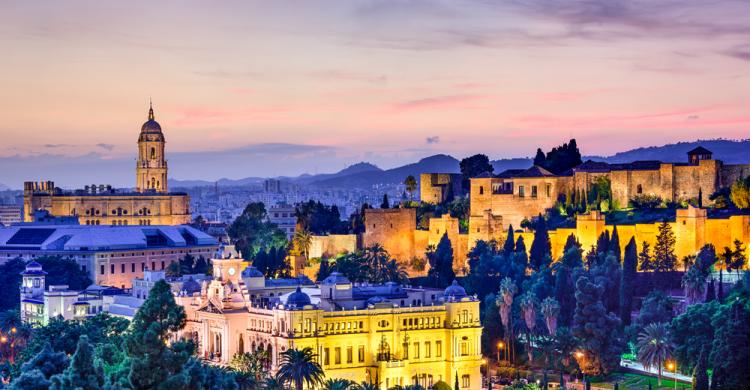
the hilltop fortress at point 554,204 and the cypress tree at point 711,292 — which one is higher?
the hilltop fortress at point 554,204

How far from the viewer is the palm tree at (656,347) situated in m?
64.9

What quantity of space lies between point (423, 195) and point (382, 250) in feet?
41.5

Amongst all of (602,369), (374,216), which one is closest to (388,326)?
(602,369)

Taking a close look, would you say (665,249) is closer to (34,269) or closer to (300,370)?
(300,370)

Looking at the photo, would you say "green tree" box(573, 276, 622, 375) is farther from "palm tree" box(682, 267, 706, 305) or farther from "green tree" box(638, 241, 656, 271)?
"green tree" box(638, 241, 656, 271)

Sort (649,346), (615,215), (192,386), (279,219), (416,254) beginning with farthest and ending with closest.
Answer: (279,219), (416,254), (615,215), (649,346), (192,386)

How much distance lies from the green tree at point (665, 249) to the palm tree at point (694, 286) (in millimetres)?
6002

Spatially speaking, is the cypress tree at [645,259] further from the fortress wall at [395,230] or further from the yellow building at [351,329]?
the fortress wall at [395,230]

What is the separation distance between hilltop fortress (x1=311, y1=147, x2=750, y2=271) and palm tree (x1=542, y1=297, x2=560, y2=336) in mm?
11079

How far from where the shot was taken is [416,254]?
96.6 metres

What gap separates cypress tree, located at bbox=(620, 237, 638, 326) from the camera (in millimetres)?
74562

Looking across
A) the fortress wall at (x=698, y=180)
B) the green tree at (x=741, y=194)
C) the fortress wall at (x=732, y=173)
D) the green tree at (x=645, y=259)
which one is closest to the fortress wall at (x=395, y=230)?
the fortress wall at (x=698, y=180)

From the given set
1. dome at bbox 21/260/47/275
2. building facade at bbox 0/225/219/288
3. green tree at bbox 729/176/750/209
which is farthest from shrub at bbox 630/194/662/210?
dome at bbox 21/260/47/275

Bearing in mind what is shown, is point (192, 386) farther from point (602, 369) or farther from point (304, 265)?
point (304, 265)
